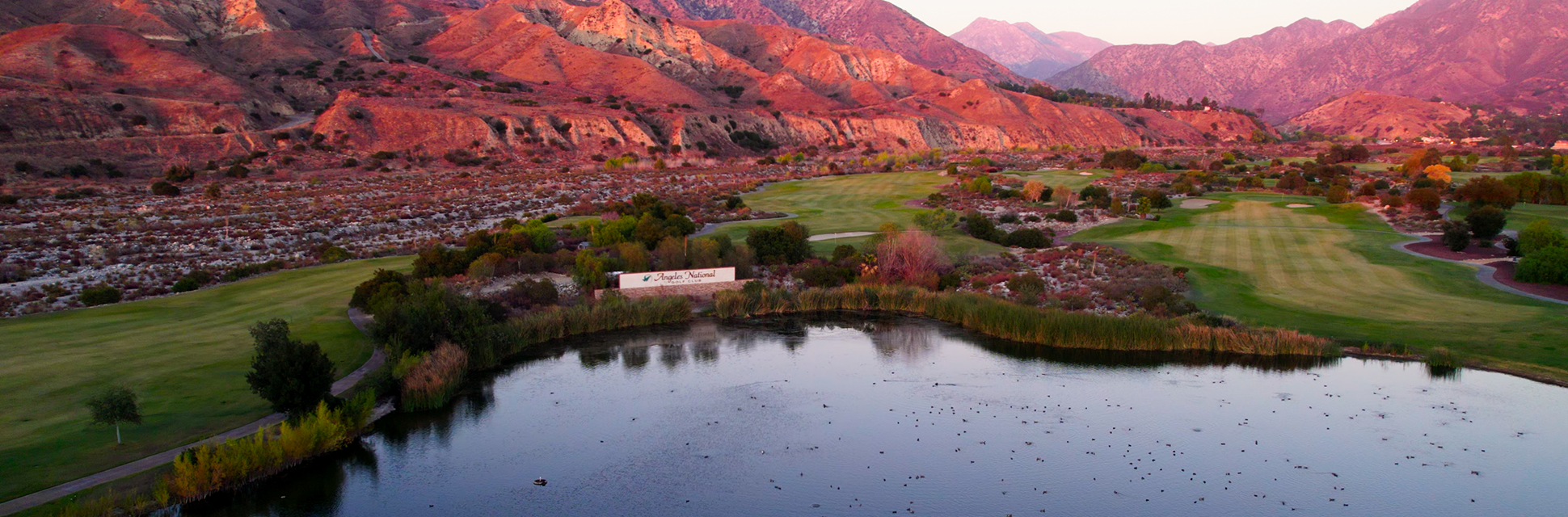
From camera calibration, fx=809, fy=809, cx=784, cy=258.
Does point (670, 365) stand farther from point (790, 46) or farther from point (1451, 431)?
point (790, 46)

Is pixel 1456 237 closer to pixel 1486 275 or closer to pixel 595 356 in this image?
pixel 1486 275

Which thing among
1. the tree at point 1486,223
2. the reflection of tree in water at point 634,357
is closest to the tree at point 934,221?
the reflection of tree in water at point 634,357

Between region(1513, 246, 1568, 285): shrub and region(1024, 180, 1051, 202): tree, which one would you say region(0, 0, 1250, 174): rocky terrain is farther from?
region(1513, 246, 1568, 285): shrub

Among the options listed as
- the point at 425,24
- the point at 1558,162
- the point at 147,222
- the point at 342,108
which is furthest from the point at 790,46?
the point at 147,222

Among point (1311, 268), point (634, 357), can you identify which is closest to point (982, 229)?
point (1311, 268)

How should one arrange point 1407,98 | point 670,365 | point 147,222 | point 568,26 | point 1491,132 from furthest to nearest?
point 1407,98, point 1491,132, point 568,26, point 147,222, point 670,365

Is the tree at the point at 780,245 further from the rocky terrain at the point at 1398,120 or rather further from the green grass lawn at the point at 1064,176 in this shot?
the rocky terrain at the point at 1398,120
